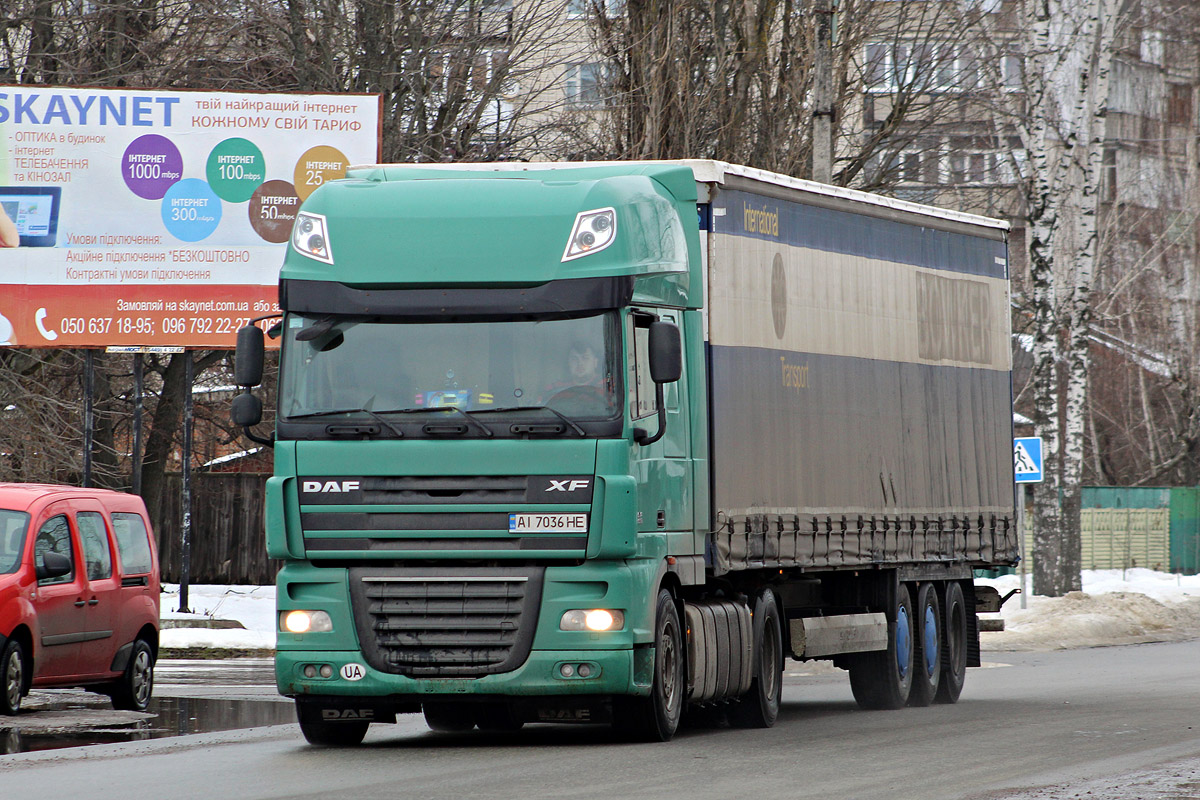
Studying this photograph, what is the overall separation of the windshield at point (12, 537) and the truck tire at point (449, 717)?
3168 mm

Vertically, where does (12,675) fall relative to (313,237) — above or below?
below

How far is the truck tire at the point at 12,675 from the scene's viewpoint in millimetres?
13500

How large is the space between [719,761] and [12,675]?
17.4 feet

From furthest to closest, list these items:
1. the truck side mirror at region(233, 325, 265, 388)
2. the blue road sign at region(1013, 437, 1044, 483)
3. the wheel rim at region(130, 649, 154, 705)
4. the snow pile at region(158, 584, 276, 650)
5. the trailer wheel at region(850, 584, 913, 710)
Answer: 1. the blue road sign at region(1013, 437, 1044, 483)
2. the snow pile at region(158, 584, 276, 650)
3. the trailer wheel at region(850, 584, 913, 710)
4. the wheel rim at region(130, 649, 154, 705)
5. the truck side mirror at region(233, 325, 265, 388)

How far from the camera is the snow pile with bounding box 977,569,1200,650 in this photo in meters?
26.7

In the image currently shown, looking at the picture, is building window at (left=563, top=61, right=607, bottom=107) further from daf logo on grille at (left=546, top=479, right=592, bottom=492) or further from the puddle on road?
daf logo on grille at (left=546, top=479, right=592, bottom=492)

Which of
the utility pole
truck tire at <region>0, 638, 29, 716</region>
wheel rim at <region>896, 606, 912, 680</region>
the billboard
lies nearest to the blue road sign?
the utility pole

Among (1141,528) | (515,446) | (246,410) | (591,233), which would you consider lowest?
(1141,528)

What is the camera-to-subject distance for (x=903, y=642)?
52.7 feet

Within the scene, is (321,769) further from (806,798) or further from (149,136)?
(149,136)

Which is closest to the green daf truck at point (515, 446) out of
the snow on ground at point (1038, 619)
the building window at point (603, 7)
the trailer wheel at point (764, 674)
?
the trailer wheel at point (764, 674)

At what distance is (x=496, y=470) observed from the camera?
1126 centimetres

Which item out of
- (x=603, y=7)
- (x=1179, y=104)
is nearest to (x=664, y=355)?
(x=603, y=7)

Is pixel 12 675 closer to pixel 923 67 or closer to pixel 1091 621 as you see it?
pixel 1091 621
